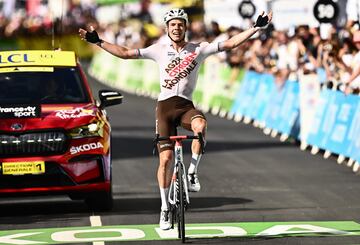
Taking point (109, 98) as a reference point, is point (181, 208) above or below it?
below

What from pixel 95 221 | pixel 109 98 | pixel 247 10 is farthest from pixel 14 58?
pixel 247 10

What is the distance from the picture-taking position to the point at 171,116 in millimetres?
13281

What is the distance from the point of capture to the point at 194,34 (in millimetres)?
40250

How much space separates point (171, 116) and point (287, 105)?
13.6 meters

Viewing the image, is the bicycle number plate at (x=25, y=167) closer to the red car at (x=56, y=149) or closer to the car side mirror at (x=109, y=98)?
the red car at (x=56, y=149)

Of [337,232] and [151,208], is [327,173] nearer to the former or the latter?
[151,208]

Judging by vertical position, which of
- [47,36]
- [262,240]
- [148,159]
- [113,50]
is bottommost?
[47,36]

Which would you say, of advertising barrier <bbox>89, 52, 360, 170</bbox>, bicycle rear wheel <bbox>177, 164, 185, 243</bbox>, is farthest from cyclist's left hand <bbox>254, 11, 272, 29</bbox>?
advertising barrier <bbox>89, 52, 360, 170</bbox>

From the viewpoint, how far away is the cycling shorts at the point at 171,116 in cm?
1321

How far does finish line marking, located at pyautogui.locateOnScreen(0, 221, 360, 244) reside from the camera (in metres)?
12.8

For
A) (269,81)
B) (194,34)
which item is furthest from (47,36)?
(269,81)

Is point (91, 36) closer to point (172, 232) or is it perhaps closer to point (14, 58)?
point (172, 232)

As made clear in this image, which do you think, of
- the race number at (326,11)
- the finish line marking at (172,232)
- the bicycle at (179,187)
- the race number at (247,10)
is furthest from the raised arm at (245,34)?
the race number at (247,10)

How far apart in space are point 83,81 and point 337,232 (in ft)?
13.4
